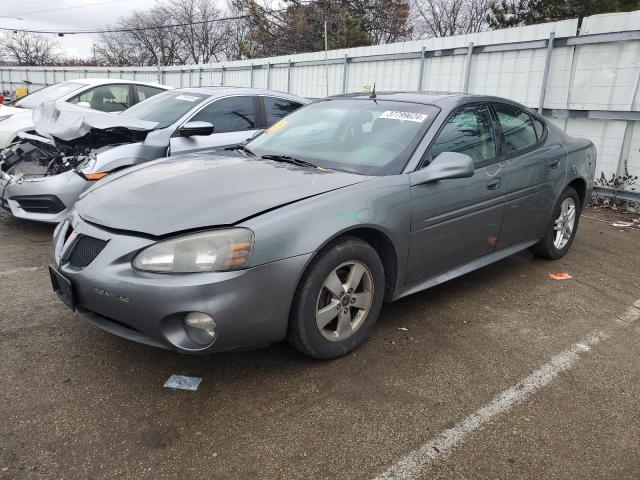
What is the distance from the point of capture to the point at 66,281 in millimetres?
2580

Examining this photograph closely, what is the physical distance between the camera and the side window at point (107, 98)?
7.75m

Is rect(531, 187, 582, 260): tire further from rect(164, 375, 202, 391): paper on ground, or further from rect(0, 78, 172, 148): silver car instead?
rect(0, 78, 172, 148): silver car

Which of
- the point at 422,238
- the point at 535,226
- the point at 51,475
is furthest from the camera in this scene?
the point at 535,226

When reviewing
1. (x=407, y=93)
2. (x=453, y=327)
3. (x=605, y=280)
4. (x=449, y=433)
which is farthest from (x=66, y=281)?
(x=605, y=280)

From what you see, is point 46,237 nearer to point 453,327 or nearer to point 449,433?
point 453,327

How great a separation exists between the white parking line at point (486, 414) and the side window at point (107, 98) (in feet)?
23.5

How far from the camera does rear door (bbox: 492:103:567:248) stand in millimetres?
3940

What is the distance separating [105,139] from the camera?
219 inches

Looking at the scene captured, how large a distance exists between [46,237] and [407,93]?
3.82 m

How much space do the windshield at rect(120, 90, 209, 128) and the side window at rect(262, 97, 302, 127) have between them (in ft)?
2.52

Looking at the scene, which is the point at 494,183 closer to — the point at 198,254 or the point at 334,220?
the point at 334,220

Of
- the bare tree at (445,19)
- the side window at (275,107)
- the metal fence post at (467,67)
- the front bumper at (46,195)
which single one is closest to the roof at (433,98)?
the side window at (275,107)

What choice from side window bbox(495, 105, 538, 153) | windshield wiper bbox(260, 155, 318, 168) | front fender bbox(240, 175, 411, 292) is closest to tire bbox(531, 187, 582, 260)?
side window bbox(495, 105, 538, 153)

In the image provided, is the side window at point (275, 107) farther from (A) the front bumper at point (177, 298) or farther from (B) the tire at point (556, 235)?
(A) the front bumper at point (177, 298)
